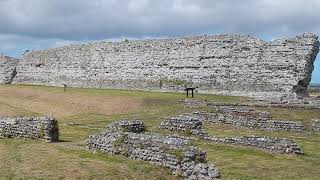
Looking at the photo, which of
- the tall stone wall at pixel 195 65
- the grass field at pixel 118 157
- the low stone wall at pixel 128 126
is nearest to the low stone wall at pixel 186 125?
the grass field at pixel 118 157

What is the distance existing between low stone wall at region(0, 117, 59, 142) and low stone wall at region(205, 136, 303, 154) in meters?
8.73

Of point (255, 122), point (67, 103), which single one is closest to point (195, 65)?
point (67, 103)

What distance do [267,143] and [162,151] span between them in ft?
25.1

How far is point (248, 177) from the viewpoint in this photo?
2020 cm

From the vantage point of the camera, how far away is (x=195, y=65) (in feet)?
190

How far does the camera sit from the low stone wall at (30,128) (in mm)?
26672

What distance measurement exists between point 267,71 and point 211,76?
22.2ft

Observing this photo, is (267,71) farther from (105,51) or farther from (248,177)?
(248,177)

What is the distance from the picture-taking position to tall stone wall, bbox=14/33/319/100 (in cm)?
5062

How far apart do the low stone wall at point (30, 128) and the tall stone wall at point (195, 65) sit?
26.2 meters

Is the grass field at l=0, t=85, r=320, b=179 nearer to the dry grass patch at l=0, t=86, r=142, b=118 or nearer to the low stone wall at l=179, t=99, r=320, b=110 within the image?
the dry grass patch at l=0, t=86, r=142, b=118

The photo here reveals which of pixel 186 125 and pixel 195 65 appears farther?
pixel 195 65

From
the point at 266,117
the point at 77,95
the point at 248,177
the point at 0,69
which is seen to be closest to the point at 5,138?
the point at 248,177

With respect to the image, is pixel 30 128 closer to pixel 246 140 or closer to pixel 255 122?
pixel 246 140
